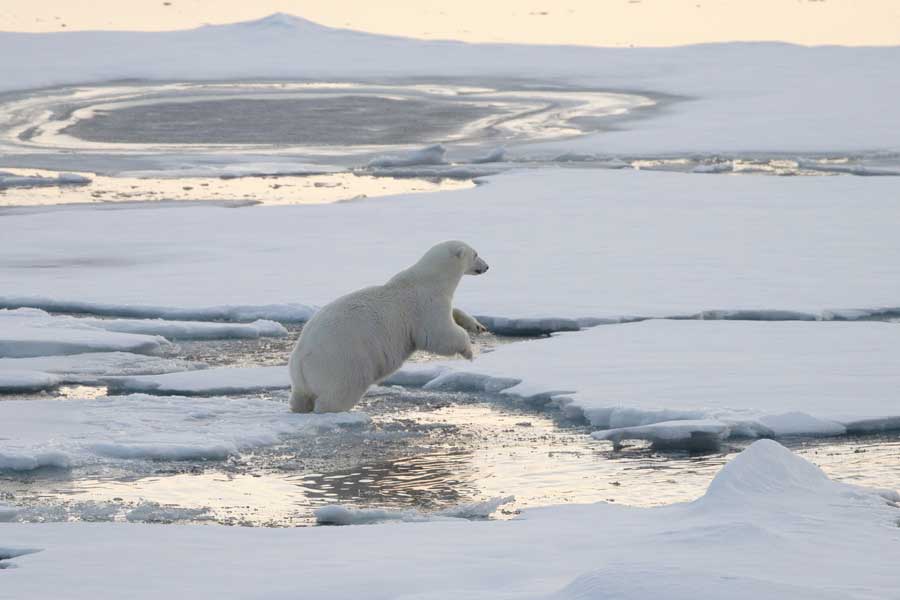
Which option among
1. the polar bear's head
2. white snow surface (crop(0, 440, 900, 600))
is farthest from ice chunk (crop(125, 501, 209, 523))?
the polar bear's head

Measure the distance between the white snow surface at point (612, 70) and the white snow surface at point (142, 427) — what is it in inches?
438

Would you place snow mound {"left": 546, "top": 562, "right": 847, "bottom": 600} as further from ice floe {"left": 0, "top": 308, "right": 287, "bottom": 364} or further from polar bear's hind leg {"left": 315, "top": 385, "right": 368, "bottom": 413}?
ice floe {"left": 0, "top": 308, "right": 287, "bottom": 364}

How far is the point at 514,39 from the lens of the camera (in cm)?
3191

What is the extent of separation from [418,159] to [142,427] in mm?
10387

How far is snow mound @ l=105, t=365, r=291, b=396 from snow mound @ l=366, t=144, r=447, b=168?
359 inches

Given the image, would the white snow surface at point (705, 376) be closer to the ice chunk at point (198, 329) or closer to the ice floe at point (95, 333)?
the ice chunk at point (198, 329)

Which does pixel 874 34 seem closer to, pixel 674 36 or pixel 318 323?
pixel 674 36

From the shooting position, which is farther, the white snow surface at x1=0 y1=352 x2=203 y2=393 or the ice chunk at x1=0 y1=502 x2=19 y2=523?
the white snow surface at x1=0 y1=352 x2=203 y2=393

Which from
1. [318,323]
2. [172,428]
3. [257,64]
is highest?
[257,64]

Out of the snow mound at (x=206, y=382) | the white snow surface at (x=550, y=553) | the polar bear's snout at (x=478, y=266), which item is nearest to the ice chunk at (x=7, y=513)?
the white snow surface at (x=550, y=553)

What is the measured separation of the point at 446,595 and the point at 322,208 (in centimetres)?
947

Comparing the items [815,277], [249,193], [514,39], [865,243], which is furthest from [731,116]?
[514,39]

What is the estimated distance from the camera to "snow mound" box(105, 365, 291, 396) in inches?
272

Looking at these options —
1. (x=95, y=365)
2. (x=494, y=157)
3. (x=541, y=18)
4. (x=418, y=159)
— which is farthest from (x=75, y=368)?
(x=541, y=18)
